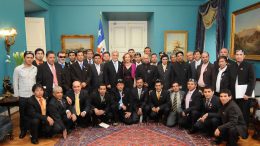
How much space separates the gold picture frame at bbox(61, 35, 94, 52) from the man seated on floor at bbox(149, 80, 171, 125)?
3.96 meters

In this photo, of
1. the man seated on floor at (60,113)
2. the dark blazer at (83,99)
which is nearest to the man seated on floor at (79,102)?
the dark blazer at (83,99)

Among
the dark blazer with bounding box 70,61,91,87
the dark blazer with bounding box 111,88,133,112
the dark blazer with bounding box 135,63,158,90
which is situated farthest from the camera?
the dark blazer with bounding box 135,63,158,90

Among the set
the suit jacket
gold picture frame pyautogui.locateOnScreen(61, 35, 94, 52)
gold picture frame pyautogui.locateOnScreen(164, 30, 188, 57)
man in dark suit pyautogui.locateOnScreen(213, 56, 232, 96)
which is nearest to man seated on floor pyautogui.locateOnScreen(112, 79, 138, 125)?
the suit jacket

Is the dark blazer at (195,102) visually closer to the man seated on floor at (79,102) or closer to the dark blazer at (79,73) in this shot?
the man seated on floor at (79,102)

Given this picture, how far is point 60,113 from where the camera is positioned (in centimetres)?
390

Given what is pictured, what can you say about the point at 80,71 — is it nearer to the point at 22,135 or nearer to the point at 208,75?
the point at 22,135

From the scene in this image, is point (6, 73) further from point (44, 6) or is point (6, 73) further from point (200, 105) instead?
point (200, 105)

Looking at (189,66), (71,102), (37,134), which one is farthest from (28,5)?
(189,66)

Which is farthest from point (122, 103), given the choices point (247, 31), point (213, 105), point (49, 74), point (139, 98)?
point (247, 31)

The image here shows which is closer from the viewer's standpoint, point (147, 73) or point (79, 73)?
point (79, 73)

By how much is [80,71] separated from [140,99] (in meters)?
1.41

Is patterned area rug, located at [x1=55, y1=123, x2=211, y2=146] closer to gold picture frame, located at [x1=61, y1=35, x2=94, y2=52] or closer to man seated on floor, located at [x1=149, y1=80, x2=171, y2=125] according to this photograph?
man seated on floor, located at [x1=149, y1=80, x2=171, y2=125]

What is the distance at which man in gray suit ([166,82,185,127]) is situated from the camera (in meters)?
4.36

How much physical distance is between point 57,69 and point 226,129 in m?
3.13
